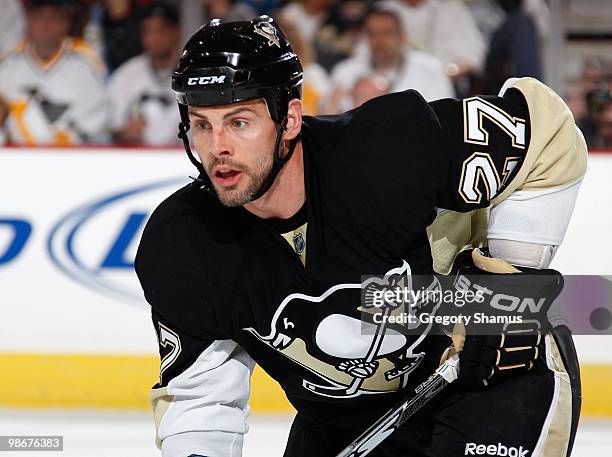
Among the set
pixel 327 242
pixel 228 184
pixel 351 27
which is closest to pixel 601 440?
pixel 327 242

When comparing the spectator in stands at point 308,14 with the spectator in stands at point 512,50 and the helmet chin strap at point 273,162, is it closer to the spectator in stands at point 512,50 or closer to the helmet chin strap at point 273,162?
the spectator in stands at point 512,50

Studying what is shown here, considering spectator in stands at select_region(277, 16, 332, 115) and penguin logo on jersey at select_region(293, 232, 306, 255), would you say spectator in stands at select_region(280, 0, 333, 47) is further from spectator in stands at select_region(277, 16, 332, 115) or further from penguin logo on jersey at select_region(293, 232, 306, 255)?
penguin logo on jersey at select_region(293, 232, 306, 255)

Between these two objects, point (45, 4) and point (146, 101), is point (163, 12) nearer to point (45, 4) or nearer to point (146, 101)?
point (146, 101)

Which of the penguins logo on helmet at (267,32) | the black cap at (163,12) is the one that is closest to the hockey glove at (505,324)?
the penguins logo on helmet at (267,32)

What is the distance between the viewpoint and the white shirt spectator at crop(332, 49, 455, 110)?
161 inches

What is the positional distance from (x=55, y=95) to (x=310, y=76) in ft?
3.47

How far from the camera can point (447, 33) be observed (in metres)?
4.17

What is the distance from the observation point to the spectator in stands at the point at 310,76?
4133 mm

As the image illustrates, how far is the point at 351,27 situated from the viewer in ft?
13.8

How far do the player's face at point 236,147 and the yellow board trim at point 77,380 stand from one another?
1542mm

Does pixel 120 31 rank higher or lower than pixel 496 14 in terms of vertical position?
lower

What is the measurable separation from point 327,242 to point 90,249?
1.58m

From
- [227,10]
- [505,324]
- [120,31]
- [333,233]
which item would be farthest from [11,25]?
[505,324]

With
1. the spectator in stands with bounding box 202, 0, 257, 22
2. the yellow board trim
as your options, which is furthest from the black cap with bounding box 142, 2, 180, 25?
the yellow board trim
